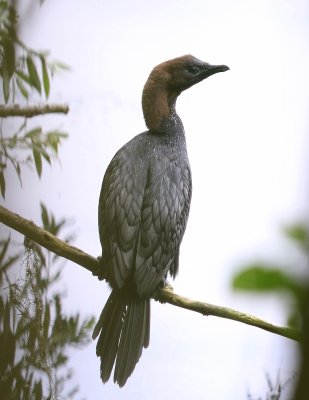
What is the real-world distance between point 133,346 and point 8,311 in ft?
0.71

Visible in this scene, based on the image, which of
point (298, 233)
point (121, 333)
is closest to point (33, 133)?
point (121, 333)

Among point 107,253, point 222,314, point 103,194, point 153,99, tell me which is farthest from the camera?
point 153,99

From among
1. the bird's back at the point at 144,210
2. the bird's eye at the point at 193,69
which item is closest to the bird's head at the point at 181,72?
the bird's eye at the point at 193,69

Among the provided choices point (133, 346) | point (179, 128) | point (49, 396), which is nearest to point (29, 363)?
point (49, 396)

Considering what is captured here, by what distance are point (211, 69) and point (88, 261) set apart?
466 millimetres

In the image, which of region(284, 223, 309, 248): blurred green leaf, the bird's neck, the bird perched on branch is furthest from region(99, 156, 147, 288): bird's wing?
region(284, 223, 309, 248): blurred green leaf

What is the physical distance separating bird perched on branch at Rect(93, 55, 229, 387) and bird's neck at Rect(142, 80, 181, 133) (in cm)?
2

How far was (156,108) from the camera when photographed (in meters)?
1.23

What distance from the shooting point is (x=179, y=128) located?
4.10 ft

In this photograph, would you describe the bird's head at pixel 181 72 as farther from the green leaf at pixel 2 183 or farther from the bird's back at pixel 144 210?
the green leaf at pixel 2 183

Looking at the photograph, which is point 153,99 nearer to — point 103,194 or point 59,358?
point 103,194

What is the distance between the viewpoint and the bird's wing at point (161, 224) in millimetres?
1013

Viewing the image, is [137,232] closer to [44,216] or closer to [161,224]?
[161,224]

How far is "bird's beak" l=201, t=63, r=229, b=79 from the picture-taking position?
3.97 ft
